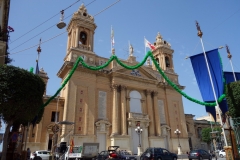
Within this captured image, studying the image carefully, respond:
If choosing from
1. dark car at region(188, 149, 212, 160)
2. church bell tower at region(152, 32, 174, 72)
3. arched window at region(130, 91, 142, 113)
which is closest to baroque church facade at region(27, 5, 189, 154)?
arched window at region(130, 91, 142, 113)

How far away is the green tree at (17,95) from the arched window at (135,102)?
1705 cm

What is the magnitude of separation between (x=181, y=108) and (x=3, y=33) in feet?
97.0

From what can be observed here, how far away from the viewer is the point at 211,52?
13406mm

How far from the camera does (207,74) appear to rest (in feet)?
43.9

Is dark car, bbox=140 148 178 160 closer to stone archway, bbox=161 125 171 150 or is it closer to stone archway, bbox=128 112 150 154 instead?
stone archway, bbox=128 112 150 154

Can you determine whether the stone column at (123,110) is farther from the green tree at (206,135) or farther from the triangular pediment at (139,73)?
the green tree at (206,135)

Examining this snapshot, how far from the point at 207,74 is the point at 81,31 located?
871 inches

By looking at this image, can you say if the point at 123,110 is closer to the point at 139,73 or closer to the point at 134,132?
the point at 134,132

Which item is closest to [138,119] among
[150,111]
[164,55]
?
[150,111]

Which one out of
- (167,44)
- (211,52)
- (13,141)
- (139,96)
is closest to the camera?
(211,52)

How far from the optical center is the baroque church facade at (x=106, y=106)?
2483 cm

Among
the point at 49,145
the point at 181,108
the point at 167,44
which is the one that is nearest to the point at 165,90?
the point at 181,108

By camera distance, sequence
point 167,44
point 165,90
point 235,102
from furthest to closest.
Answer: point 167,44 < point 165,90 < point 235,102

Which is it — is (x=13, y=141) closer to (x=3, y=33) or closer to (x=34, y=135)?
(x=3, y=33)
